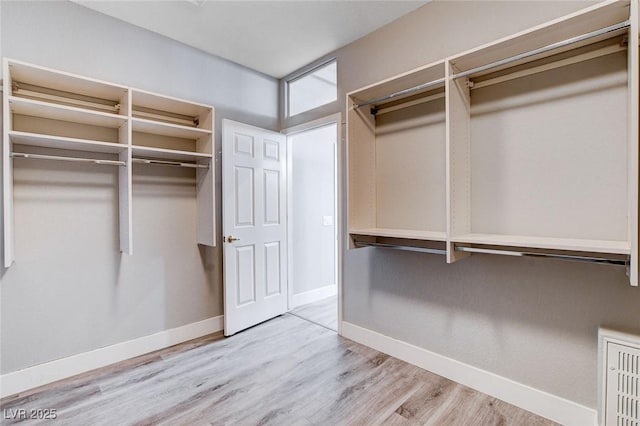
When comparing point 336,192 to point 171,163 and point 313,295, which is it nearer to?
point 313,295

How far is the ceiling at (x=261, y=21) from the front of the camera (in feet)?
8.00

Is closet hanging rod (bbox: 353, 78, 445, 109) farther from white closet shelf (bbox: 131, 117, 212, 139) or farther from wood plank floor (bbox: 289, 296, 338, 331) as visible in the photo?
wood plank floor (bbox: 289, 296, 338, 331)

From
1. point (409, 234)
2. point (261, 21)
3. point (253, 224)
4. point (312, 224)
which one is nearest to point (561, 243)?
point (409, 234)

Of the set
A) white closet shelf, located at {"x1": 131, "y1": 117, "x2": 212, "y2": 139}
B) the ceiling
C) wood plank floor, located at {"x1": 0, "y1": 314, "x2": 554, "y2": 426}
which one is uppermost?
the ceiling

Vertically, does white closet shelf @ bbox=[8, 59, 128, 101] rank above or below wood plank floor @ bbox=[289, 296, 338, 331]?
above

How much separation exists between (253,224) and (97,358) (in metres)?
1.71

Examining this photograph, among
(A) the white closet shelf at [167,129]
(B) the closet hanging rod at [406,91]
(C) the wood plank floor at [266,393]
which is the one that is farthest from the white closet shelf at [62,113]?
(C) the wood plank floor at [266,393]

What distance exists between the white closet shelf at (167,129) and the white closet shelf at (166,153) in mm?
177

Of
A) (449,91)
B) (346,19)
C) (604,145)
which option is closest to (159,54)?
(346,19)

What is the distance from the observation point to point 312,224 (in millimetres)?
4305

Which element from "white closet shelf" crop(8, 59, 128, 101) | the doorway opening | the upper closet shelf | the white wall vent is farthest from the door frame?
the white wall vent

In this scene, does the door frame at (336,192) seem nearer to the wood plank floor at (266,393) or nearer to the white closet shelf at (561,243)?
the wood plank floor at (266,393)

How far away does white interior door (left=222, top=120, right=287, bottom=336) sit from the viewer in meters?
3.08

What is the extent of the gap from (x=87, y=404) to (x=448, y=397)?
2.40 m
